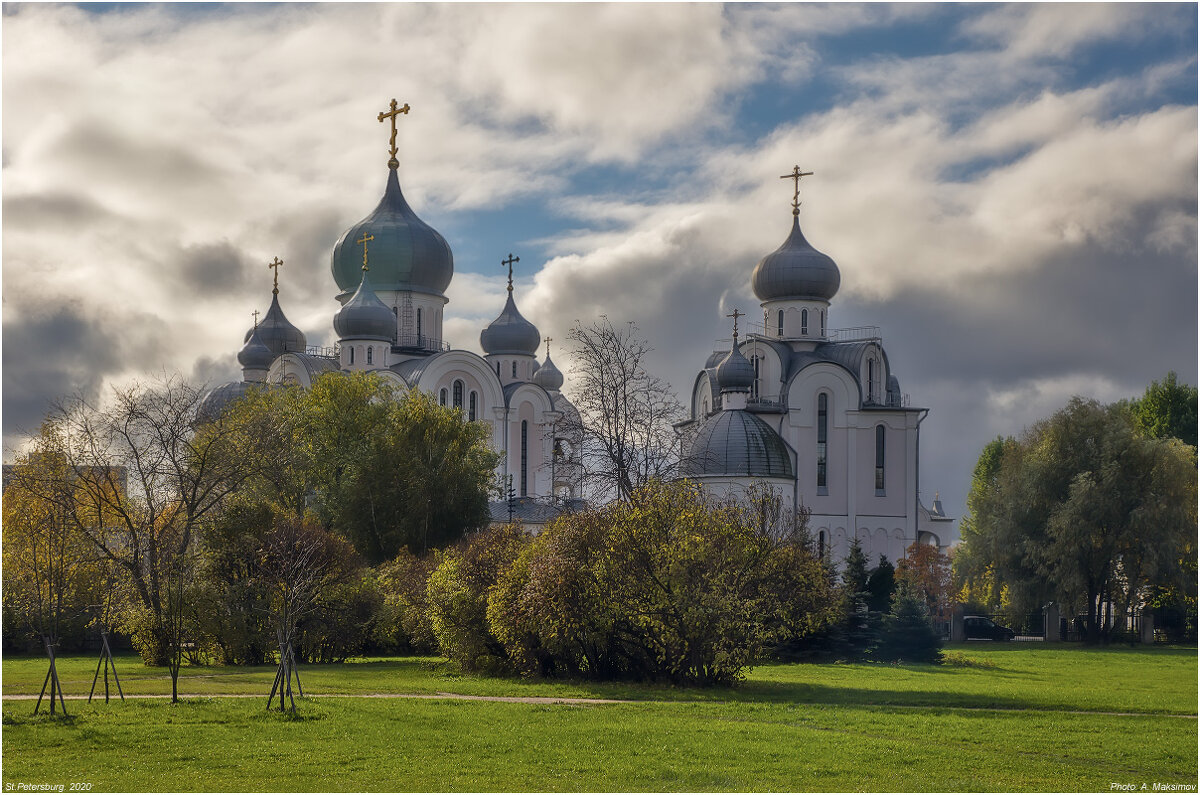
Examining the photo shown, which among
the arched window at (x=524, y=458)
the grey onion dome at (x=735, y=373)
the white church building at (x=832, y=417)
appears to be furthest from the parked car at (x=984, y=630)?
the arched window at (x=524, y=458)

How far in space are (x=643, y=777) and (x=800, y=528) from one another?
24.9 meters

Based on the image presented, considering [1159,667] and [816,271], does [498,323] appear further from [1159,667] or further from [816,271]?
[1159,667]

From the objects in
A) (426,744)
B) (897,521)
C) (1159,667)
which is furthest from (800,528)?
(426,744)

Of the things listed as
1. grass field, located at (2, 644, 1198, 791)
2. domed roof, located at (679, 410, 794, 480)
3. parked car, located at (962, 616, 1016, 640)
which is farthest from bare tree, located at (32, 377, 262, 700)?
parked car, located at (962, 616, 1016, 640)

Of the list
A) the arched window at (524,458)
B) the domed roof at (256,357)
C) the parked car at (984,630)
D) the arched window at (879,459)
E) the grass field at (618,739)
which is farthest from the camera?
the domed roof at (256,357)

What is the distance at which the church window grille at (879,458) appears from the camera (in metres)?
49.8

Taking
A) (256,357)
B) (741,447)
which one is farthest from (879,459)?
(256,357)

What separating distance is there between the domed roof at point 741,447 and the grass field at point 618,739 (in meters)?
22.7

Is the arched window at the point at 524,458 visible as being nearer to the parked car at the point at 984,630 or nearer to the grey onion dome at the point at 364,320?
the grey onion dome at the point at 364,320

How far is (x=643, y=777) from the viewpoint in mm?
11789

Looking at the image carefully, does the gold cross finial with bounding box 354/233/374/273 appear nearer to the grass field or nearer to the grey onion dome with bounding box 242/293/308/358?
the grey onion dome with bounding box 242/293/308/358

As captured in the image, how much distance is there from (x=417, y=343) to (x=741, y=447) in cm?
1657

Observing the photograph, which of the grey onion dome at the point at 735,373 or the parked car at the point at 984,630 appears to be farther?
the grey onion dome at the point at 735,373

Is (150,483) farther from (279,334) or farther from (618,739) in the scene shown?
(279,334)
